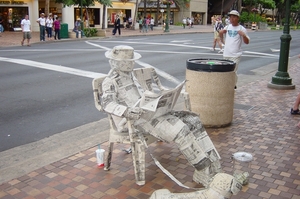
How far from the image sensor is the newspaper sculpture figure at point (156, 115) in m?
3.76

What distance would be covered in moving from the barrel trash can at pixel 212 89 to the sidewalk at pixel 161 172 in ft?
0.76

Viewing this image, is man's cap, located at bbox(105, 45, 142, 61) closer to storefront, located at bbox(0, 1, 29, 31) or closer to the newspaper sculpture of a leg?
the newspaper sculpture of a leg

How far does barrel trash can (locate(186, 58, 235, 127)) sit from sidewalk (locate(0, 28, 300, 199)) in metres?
0.23

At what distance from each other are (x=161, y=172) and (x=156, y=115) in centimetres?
89

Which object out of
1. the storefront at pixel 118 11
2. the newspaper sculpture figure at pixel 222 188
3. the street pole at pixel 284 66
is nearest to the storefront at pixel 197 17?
the storefront at pixel 118 11

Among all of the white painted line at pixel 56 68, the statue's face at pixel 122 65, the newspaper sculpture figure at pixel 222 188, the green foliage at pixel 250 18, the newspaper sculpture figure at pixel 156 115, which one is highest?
the green foliage at pixel 250 18

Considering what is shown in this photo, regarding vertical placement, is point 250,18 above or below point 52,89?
above

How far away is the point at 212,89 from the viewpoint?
5.99m

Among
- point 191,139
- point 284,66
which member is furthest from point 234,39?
point 191,139

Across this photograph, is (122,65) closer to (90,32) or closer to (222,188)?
(222,188)

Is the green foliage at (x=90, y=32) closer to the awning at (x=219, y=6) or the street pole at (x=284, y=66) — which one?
the street pole at (x=284, y=66)

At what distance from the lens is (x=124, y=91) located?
420cm

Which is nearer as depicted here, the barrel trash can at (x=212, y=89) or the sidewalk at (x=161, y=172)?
the sidewalk at (x=161, y=172)

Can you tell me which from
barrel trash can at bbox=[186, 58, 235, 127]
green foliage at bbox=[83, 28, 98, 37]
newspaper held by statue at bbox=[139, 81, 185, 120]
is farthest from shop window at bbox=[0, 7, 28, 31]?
newspaper held by statue at bbox=[139, 81, 185, 120]
